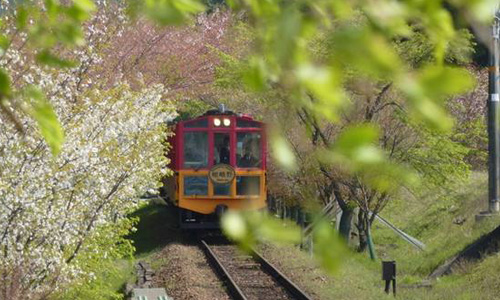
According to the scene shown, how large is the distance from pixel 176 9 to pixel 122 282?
42.7 ft

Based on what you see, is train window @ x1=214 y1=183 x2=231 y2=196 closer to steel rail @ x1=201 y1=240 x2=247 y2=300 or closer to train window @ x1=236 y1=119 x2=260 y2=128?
steel rail @ x1=201 y1=240 x2=247 y2=300

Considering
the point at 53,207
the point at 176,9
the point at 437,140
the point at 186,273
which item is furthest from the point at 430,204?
the point at 176,9

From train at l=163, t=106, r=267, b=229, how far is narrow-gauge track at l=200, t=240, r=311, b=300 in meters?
1.36

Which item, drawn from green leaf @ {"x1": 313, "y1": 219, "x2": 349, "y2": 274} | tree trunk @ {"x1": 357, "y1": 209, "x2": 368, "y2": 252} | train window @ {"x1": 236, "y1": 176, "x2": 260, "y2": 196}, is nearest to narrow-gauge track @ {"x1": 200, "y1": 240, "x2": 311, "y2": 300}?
train window @ {"x1": 236, "y1": 176, "x2": 260, "y2": 196}

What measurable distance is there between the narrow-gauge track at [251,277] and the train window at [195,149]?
1.92 m

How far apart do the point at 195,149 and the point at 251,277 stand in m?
5.12

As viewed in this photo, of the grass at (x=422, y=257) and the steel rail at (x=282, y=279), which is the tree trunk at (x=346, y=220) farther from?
the steel rail at (x=282, y=279)

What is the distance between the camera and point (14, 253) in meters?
9.58

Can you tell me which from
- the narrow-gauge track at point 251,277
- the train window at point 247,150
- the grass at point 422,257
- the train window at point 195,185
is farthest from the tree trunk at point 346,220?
the train window at point 195,185

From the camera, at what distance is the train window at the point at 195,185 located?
1978cm

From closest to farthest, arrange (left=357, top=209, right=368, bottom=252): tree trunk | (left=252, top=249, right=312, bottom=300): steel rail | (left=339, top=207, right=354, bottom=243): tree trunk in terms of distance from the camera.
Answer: (left=252, top=249, right=312, bottom=300): steel rail, (left=357, top=209, right=368, bottom=252): tree trunk, (left=339, top=207, right=354, bottom=243): tree trunk

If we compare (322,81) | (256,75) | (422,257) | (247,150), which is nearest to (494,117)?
(422,257)

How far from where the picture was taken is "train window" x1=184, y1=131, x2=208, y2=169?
781 inches

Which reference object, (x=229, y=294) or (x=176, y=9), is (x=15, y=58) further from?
(x=176, y=9)
